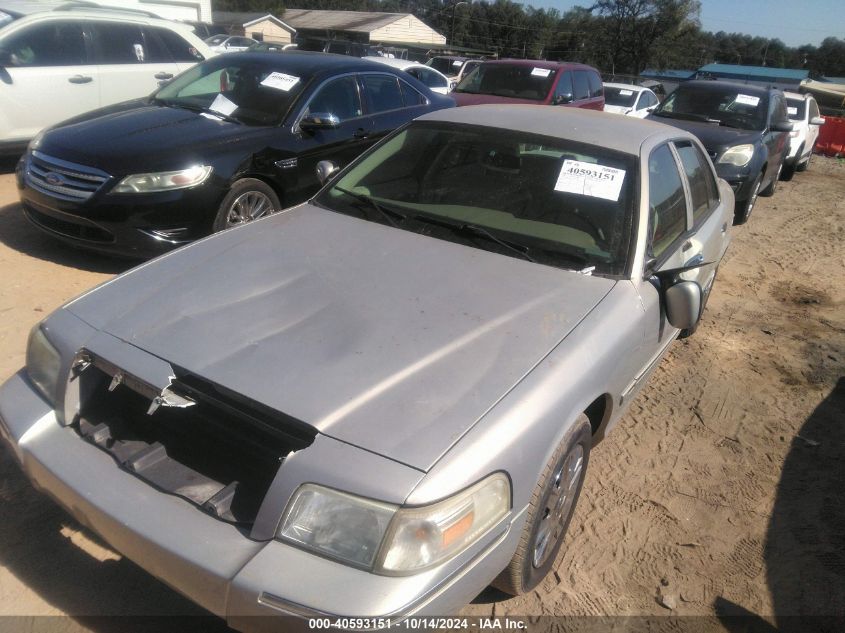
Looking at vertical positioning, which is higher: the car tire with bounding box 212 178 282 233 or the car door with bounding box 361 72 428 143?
the car door with bounding box 361 72 428 143

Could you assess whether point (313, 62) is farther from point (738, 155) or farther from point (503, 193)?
point (738, 155)

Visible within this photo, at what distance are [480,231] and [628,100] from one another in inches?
531

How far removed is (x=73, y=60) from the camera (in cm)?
724

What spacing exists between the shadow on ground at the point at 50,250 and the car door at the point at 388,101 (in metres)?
2.48

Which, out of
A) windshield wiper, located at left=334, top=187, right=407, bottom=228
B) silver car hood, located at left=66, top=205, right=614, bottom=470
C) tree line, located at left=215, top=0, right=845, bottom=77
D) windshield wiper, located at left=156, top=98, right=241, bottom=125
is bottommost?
tree line, located at left=215, top=0, right=845, bottom=77

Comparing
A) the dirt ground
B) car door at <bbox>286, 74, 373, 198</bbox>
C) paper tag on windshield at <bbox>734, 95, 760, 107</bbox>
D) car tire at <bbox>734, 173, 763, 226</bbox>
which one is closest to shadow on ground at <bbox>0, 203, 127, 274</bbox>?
the dirt ground

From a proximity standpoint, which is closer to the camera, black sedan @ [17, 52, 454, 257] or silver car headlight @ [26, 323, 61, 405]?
silver car headlight @ [26, 323, 61, 405]

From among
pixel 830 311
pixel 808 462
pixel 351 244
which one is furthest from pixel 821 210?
pixel 351 244

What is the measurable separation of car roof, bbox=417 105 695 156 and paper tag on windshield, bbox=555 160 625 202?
16 cm

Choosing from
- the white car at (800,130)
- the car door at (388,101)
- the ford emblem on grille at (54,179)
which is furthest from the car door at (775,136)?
the ford emblem on grille at (54,179)

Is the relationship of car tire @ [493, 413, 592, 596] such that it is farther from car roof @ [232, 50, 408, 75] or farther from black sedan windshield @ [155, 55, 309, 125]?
car roof @ [232, 50, 408, 75]

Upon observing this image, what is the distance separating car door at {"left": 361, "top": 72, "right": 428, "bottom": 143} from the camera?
6.20m

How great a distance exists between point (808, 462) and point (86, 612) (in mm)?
3513

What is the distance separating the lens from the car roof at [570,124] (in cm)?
329
